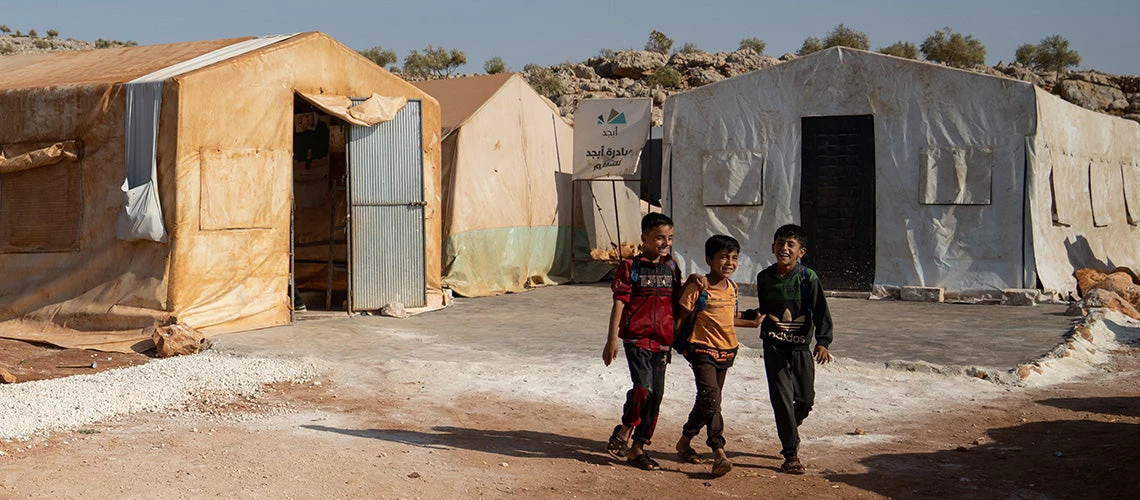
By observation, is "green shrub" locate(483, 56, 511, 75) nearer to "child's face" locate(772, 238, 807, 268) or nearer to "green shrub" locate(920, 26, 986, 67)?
"green shrub" locate(920, 26, 986, 67)

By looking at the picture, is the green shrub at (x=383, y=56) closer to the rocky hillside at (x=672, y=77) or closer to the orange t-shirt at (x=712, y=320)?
the rocky hillside at (x=672, y=77)

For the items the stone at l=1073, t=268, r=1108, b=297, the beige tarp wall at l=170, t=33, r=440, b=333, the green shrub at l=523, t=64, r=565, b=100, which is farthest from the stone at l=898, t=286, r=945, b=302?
the green shrub at l=523, t=64, r=565, b=100

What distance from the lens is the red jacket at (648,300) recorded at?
16.6 feet

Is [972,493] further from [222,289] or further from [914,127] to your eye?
[914,127]

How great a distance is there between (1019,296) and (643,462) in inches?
345

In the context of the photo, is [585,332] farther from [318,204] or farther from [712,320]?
[712,320]

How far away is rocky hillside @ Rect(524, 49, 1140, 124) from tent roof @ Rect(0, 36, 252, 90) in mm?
16150

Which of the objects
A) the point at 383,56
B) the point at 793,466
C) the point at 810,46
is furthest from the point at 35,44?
the point at 793,466

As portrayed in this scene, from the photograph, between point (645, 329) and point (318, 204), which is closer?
point (645, 329)

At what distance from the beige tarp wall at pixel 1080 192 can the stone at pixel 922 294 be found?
116 cm

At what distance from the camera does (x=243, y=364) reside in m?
7.45

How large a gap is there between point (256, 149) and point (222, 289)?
1.35 metres

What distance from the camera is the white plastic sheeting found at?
8750mm

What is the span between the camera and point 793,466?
4.97 metres
